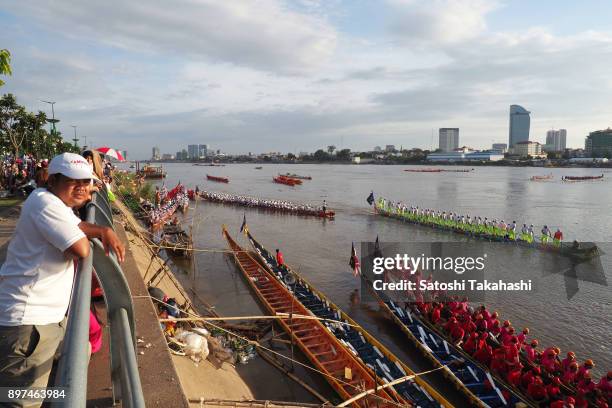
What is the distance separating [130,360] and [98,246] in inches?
27.6

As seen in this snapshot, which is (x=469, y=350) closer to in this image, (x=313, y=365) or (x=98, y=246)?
(x=313, y=365)

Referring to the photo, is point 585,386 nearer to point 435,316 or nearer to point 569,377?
point 569,377

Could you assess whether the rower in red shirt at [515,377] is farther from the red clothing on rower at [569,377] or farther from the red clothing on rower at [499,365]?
the red clothing on rower at [569,377]

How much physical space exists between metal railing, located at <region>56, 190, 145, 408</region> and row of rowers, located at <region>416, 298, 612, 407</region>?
31.9 feet

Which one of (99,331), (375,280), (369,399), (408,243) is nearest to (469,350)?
(369,399)

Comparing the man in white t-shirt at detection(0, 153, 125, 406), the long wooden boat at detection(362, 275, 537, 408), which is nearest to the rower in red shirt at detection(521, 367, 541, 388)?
the long wooden boat at detection(362, 275, 537, 408)

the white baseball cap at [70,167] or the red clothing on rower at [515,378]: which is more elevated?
the white baseball cap at [70,167]

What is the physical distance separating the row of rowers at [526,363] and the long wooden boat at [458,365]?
0.89 feet

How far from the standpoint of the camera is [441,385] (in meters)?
11.0

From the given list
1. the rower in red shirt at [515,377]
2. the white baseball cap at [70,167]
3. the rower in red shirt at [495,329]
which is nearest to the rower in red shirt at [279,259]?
the rower in red shirt at [495,329]

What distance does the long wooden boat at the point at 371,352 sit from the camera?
915 centimetres

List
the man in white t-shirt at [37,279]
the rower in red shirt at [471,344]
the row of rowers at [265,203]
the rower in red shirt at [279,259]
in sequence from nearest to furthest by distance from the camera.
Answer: the man in white t-shirt at [37,279] < the rower in red shirt at [471,344] < the rower in red shirt at [279,259] < the row of rowers at [265,203]

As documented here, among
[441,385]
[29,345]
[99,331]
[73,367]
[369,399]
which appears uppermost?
[73,367]

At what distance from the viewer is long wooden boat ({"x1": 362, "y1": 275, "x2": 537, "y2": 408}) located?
9.48 meters
